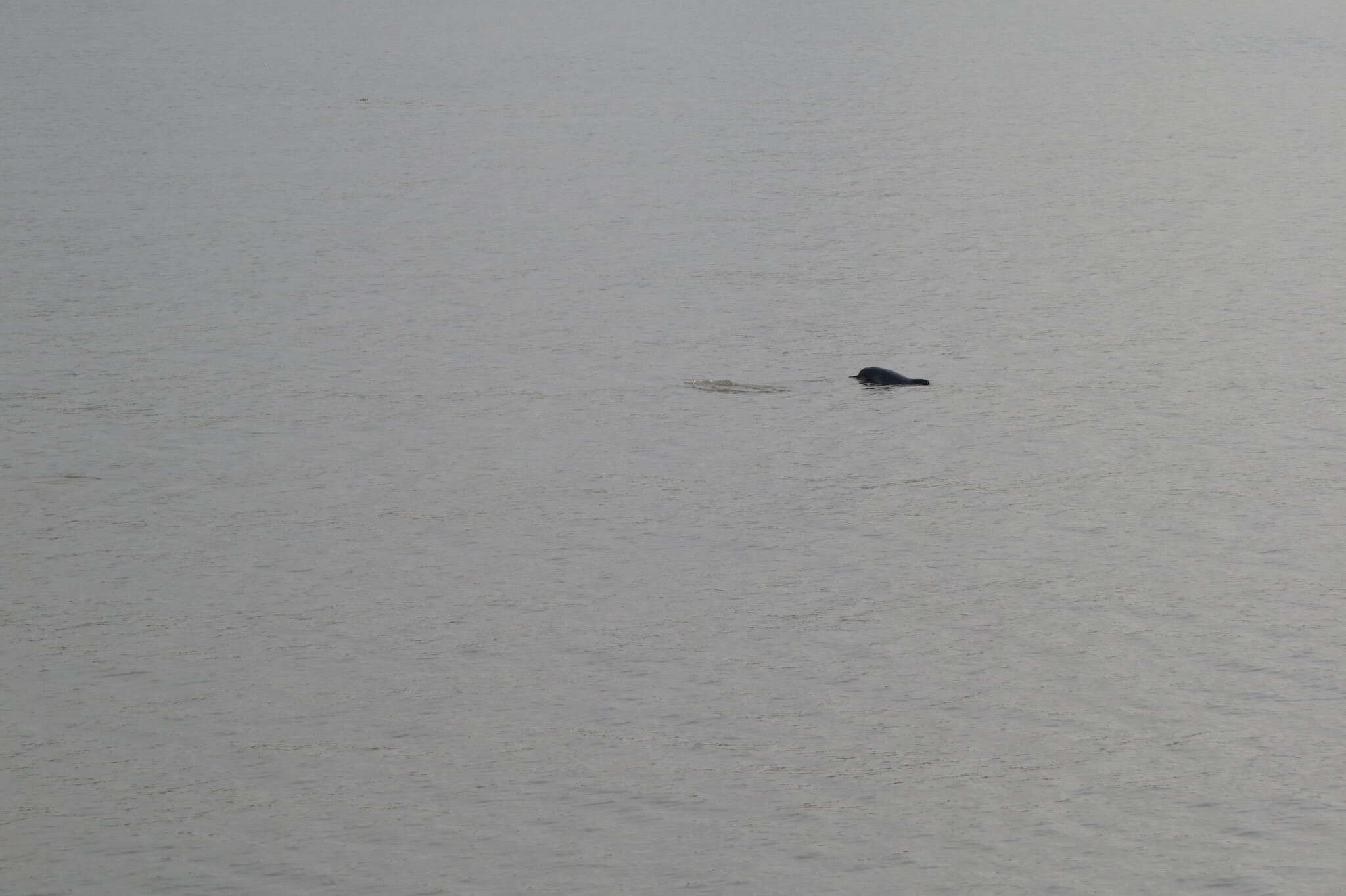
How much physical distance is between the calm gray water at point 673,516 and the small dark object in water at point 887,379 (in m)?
0.07

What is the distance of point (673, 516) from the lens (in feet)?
6.64

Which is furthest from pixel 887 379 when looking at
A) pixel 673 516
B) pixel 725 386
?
pixel 673 516

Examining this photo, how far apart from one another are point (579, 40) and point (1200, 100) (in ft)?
8.02

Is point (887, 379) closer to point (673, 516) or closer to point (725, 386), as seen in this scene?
point (725, 386)

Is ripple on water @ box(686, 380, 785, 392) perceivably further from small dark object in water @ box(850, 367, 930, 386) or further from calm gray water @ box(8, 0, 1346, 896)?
small dark object in water @ box(850, 367, 930, 386)

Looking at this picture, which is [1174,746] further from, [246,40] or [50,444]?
[246,40]

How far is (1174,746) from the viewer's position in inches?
58.0

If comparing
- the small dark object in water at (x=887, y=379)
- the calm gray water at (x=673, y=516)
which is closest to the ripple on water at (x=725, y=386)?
the calm gray water at (x=673, y=516)

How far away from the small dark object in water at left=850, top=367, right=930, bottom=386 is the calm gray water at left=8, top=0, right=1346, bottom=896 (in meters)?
0.07

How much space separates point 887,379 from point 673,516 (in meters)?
0.59

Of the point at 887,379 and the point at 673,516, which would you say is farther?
the point at 887,379

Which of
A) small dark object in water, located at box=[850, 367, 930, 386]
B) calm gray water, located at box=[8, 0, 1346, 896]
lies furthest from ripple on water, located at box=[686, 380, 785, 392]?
small dark object in water, located at box=[850, 367, 930, 386]

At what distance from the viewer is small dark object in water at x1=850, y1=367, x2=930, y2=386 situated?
2.50 m

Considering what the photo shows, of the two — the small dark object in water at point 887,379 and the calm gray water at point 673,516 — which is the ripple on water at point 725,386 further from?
the small dark object in water at point 887,379
